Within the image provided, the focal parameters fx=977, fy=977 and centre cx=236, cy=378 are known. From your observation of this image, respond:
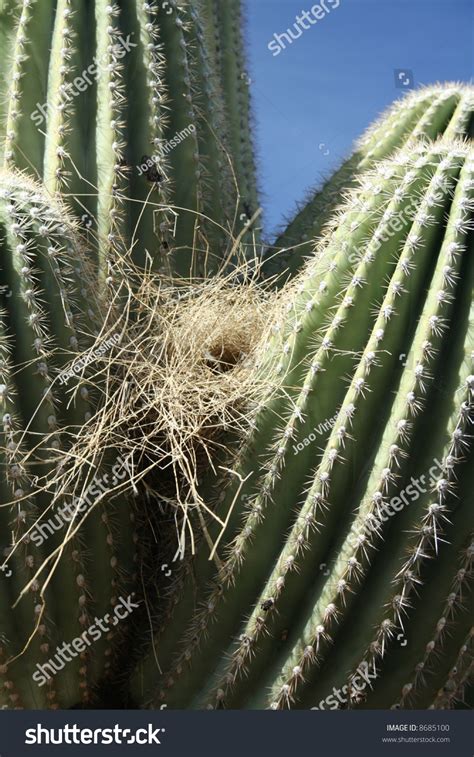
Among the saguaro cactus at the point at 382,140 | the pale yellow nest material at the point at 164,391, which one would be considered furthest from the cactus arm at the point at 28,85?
the saguaro cactus at the point at 382,140

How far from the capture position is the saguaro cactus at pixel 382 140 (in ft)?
9.48

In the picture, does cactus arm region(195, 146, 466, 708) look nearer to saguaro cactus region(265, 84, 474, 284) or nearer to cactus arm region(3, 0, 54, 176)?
saguaro cactus region(265, 84, 474, 284)

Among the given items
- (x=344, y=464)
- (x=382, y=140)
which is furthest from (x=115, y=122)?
(x=344, y=464)

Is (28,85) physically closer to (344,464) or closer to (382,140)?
(382,140)

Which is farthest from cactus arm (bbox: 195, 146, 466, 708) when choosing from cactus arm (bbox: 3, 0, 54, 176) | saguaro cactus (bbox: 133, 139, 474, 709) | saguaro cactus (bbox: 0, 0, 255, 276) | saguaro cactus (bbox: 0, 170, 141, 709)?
cactus arm (bbox: 3, 0, 54, 176)

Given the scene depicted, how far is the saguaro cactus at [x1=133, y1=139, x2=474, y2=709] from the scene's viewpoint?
6.59 ft

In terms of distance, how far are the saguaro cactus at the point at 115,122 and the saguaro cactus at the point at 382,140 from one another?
1.13ft

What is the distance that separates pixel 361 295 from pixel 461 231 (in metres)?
0.24

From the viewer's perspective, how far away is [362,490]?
2041 millimetres

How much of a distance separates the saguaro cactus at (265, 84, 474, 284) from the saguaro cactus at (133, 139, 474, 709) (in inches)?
26.7

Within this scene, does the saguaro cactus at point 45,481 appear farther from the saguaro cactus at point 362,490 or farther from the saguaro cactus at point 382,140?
the saguaro cactus at point 382,140

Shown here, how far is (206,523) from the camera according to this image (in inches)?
87.0

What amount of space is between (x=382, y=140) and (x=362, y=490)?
1441 mm

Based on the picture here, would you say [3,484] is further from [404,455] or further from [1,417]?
[404,455]
